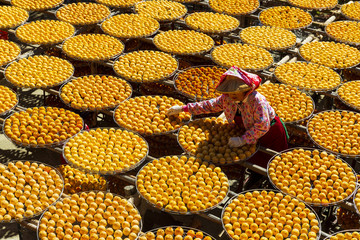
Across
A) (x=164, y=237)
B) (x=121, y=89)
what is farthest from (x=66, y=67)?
(x=164, y=237)

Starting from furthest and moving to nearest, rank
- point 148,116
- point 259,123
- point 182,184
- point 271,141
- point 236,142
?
1. point 148,116
2. point 271,141
3. point 236,142
4. point 259,123
5. point 182,184

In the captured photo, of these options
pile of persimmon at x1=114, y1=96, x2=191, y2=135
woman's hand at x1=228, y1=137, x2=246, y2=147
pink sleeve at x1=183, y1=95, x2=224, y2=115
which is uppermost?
pink sleeve at x1=183, y1=95, x2=224, y2=115

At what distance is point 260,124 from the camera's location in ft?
19.5

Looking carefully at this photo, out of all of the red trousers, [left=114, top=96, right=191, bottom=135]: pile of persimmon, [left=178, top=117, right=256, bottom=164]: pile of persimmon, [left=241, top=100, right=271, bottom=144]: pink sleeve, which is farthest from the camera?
[left=114, top=96, right=191, bottom=135]: pile of persimmon

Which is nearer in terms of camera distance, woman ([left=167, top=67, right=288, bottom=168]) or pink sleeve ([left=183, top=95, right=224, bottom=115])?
woman ([left=167, top=67, right=288, bottom=168])

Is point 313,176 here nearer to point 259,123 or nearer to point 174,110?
point 259,123

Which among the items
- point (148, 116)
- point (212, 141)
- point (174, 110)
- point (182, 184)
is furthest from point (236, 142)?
point (148, 116)

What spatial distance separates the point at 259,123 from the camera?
5934mm

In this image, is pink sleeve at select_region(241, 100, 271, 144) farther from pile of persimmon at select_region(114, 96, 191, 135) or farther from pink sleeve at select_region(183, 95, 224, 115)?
pile of persimmon at select_region(114, 96, 191, 135)

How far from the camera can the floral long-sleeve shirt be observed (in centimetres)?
590

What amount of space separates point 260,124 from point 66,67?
3736mm

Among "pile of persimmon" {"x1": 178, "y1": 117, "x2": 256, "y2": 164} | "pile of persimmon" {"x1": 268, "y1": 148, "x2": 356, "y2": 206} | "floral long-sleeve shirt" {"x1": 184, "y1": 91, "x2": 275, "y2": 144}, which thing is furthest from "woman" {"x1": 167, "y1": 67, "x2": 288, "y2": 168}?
"pile of persimmon" {"x1": 268, "y1": 148, "x2": 356, "y2": 206}

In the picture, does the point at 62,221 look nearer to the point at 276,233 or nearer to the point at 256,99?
the point at 276,233

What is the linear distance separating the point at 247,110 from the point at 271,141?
2.33ft
